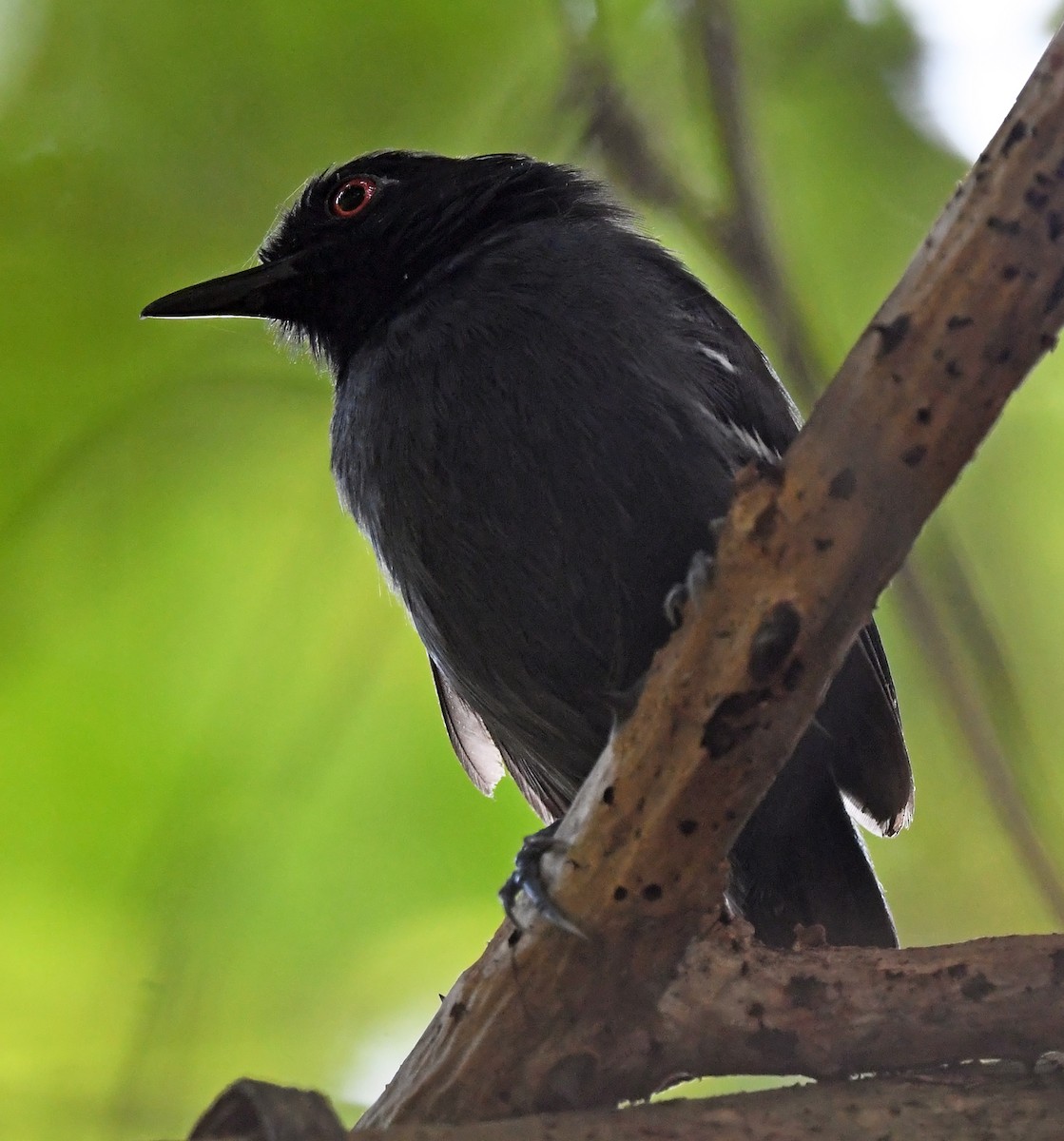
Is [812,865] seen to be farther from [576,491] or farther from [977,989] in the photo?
[576,491]

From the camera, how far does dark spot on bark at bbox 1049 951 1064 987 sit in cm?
222

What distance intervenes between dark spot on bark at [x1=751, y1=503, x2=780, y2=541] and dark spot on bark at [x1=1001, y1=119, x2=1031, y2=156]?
2.03 ft

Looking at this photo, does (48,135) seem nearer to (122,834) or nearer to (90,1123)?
(122,834)

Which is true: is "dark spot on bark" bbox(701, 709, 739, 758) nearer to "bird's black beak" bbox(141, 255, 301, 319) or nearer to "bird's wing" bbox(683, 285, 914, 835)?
"bird's wing" bbox(683, 285, 914, 835)

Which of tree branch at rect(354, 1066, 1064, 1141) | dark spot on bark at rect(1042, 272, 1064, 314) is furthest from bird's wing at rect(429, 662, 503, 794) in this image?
dark spot on bark at rect(1042, 272, 1064, 314)

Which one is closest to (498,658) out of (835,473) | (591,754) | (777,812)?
(591,754)

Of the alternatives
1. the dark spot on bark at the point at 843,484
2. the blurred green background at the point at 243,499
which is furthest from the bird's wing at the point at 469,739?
the dark spot on bark at the point at 843,484

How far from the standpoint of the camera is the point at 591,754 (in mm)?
3094

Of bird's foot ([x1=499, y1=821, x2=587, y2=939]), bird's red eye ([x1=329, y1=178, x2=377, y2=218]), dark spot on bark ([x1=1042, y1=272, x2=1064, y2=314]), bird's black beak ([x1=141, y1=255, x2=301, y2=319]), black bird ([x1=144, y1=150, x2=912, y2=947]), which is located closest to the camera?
dark spot on bark ([x1=1042, y1=272, x2=1064, y2=314])

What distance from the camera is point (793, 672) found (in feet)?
6.70

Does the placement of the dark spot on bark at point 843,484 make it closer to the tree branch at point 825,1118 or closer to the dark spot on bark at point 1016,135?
the dark spot on bark at point 1016,135

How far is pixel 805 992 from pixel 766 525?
0.84 meters

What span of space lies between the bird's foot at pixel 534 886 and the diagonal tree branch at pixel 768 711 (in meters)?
0.03

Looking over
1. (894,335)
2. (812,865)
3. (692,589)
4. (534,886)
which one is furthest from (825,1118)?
(894,335)
